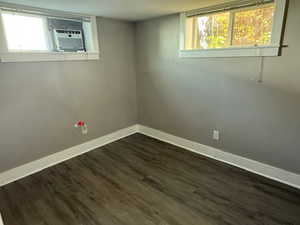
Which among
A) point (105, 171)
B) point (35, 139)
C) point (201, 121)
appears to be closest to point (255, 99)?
point (201, 121)

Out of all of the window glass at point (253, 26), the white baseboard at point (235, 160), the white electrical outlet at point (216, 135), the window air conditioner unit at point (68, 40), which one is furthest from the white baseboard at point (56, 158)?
the window glass at point (253, 26)

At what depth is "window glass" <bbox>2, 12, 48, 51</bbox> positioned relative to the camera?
85.0 inches

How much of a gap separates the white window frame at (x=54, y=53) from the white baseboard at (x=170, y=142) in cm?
129

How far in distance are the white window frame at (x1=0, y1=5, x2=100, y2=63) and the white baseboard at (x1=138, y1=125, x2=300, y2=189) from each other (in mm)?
1698

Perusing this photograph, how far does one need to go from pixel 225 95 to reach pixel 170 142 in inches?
49.7

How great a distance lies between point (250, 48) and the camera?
2.10 metres

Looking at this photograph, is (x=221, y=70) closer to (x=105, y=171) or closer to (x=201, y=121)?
(x=201, y=121)

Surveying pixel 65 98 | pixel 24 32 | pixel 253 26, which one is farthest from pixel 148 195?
pixel 24 32

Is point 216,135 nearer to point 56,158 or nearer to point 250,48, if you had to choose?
point 250,48

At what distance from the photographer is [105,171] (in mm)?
2502

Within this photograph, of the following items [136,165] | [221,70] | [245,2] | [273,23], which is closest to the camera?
[273,23]

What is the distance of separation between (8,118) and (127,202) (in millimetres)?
1676

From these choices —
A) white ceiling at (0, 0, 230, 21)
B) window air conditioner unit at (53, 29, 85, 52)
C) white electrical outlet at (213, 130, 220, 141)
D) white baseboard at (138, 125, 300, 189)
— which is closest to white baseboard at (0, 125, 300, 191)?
white baseboard at (138, 125, 300, 189)

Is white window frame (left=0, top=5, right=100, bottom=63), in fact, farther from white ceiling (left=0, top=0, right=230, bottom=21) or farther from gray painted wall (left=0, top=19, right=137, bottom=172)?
white ceiling (left=0, top=0, right=230, bottom=21)
